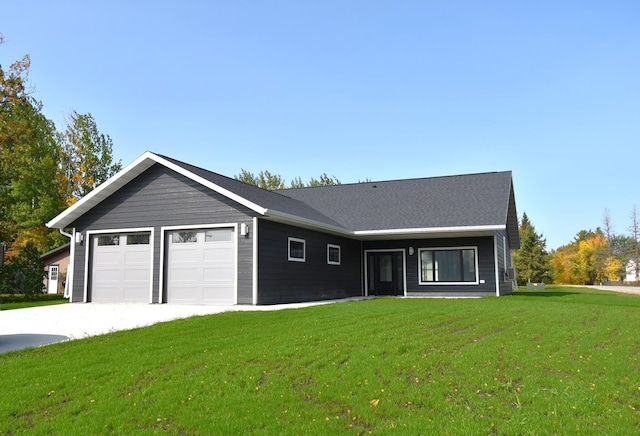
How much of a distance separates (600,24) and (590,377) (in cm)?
1183

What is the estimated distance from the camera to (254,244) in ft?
45.8

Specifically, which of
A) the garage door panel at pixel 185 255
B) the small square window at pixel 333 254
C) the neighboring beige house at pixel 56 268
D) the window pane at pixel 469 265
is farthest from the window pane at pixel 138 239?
the neighboring beige house at pixel 56 268

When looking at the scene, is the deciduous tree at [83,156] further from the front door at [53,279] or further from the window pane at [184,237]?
the window pane at [184,237]

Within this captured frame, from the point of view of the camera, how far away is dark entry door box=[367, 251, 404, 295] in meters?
20.3

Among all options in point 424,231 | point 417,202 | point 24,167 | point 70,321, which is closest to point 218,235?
point 70,321

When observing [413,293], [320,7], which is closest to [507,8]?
[320,7]

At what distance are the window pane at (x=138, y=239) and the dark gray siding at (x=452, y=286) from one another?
363 inches

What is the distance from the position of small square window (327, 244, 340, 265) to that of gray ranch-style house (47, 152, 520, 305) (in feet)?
0.24

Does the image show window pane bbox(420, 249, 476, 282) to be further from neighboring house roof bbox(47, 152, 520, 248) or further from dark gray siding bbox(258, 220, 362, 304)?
dark gray siding bbox(258, 220, 362, 304)

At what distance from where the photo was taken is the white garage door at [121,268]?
50.7 ft

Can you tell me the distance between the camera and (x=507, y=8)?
45.8ft

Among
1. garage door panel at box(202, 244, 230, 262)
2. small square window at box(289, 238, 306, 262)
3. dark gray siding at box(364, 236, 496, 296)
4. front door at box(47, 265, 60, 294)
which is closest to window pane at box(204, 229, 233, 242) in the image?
garage door panel at box(202, 244, 230, 262)

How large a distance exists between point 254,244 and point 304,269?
287cm

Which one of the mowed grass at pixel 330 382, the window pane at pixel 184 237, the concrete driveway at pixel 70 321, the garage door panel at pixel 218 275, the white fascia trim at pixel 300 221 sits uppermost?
the white fascia trim at pixel 300 221
